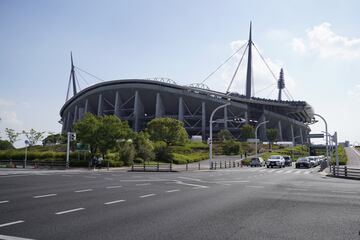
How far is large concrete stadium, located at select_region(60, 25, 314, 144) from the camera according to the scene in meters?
104

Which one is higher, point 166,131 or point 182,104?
point 182,104

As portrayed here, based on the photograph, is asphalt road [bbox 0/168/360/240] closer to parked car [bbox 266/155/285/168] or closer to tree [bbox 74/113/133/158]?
tree [bbox 74/113/133/158]

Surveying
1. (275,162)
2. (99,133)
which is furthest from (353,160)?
(99,133)

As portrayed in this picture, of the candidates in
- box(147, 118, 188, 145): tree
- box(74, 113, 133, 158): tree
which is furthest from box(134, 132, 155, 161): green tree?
box(147, 118, 188, 145): tree

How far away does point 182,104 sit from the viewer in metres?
105

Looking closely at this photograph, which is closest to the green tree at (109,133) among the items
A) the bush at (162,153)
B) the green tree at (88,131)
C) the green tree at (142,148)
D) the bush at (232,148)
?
the green tree at (88,131)

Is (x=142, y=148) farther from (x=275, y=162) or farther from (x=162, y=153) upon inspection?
(x=275, y=162)

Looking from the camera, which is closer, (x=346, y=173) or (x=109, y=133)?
(x=346, y=173)

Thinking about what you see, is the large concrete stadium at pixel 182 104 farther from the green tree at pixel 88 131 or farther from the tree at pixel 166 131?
the green tree at pixel 88 131

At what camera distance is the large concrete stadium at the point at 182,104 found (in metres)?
104

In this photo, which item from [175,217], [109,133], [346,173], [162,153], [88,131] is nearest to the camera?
[175,217]

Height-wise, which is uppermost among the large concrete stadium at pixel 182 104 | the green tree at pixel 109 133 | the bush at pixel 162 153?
the large concrete stadium at pixel 182 104

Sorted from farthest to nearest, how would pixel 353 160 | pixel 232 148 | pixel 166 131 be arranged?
pixel 232 148 < pixel 166 131 < pixel 353 160

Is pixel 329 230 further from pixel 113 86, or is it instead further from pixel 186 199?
pixel 113 86
